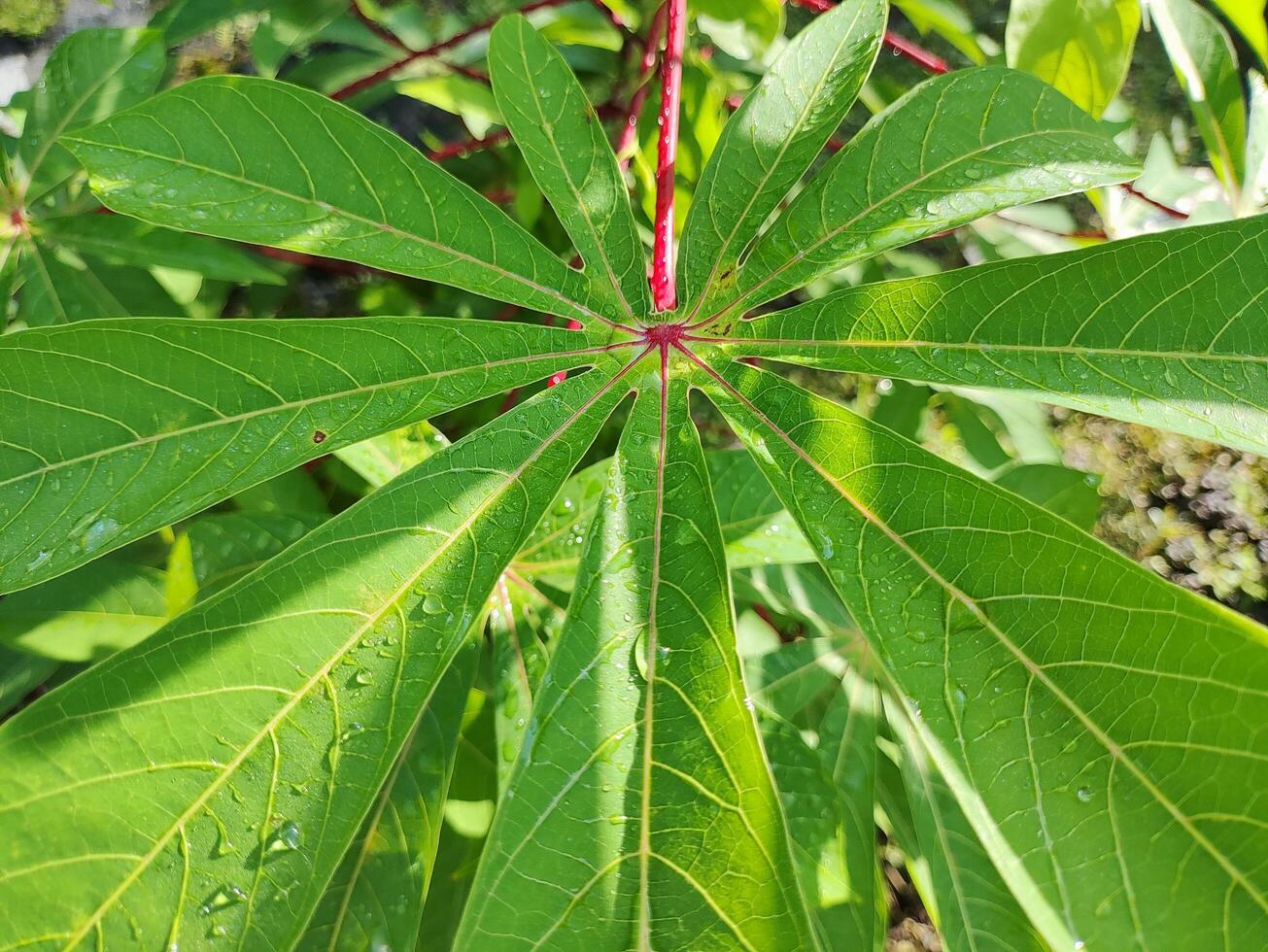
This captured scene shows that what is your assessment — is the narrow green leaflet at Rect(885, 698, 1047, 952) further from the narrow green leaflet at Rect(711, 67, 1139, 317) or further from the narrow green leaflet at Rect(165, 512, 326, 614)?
the narrow green leaflet at Rect(165, 512, 326, 614)

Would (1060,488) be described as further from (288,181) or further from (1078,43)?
(288,181)

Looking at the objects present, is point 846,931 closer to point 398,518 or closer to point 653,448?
point 653,448

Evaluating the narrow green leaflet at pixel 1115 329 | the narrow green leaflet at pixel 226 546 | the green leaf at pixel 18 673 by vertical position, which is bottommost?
the green leaf at pixel 18 673

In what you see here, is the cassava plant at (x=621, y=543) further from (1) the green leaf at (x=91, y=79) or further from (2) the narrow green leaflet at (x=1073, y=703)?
(1) the green leaf at (x=91, y=79)

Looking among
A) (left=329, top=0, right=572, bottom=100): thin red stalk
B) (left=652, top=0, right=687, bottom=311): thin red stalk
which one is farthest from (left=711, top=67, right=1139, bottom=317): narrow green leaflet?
(left=329, top=0, right=572, bottom=100): thin red stalk

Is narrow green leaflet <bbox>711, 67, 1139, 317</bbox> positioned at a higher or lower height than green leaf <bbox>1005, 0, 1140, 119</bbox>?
lower

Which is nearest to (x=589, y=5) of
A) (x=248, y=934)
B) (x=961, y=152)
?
(x=961, y=152)

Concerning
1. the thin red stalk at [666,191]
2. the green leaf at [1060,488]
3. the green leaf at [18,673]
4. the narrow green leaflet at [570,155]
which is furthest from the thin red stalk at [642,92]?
the green leaf at [18,673]
